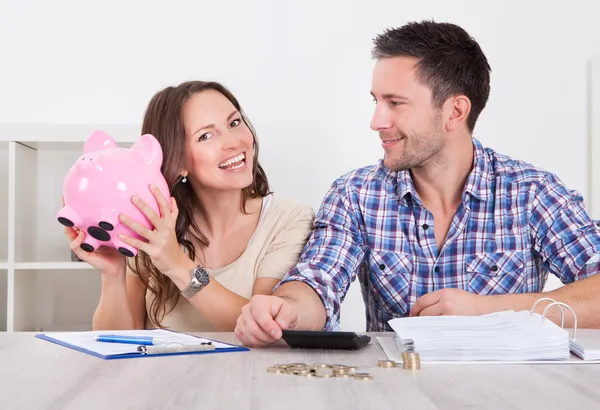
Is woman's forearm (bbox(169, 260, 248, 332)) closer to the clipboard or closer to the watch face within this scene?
the watch face

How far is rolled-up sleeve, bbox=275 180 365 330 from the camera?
175 cm

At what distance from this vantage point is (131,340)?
1.32 m

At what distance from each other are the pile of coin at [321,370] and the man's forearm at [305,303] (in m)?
0.47

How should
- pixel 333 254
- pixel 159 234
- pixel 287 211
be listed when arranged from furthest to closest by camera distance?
pixel 287 211 < pixel 333 254 < pixel 159 234

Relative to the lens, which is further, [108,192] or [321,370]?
[108,192]

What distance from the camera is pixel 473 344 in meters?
1.17

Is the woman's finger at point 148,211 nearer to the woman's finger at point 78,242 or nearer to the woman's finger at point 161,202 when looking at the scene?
the woman's finger at point 161,202

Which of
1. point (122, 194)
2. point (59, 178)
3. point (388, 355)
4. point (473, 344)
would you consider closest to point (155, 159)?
point (122, 194)

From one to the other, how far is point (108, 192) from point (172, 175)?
41cm

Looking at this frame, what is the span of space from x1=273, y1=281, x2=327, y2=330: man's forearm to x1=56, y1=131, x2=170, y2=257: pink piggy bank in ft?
1.10

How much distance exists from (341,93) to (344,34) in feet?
0.79

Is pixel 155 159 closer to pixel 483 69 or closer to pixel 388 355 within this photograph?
pixel 388 355

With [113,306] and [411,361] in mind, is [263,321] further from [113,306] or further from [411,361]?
[113,306]

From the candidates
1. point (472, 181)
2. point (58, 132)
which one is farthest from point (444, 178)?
point (58, 132)
